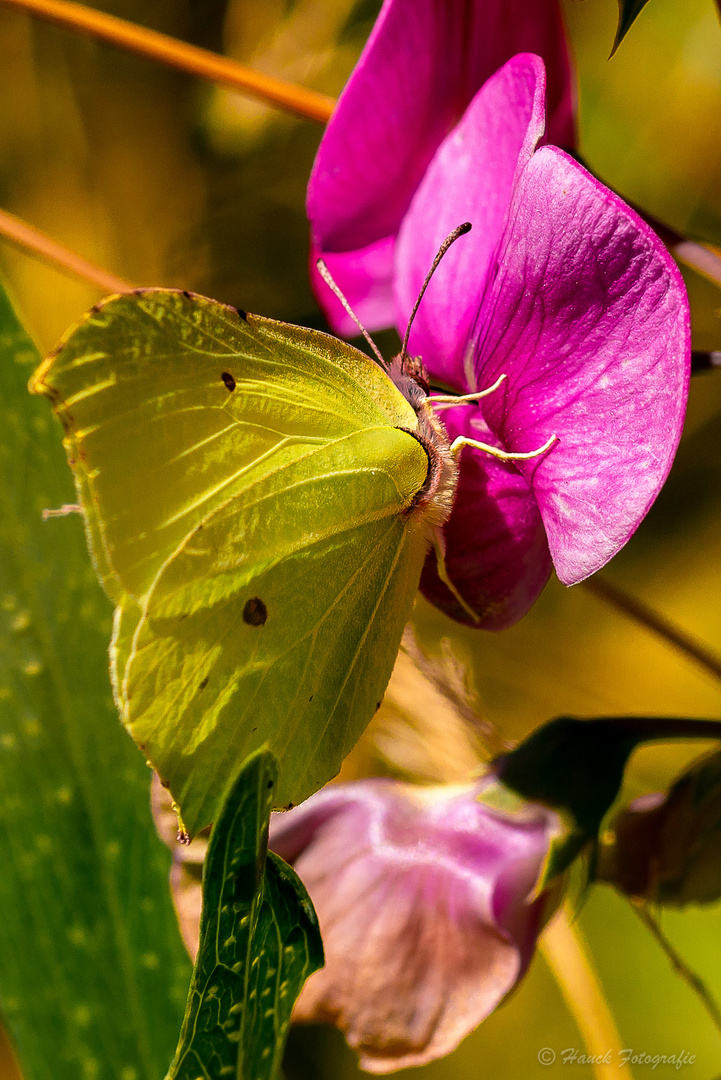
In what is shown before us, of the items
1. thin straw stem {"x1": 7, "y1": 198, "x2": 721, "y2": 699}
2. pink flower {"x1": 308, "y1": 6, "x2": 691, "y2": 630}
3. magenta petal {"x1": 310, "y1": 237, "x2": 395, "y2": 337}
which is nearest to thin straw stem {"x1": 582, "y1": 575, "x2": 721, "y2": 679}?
thin straw stem {"x1": 7, "y1": 198, "x2": 721, "y2": 699}

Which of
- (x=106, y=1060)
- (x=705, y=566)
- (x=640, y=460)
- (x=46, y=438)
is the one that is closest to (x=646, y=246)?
(x=640, y=460)

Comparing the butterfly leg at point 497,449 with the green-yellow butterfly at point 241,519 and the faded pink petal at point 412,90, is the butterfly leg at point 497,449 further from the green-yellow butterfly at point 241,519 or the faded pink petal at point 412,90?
the faded pink petal at point 412,90

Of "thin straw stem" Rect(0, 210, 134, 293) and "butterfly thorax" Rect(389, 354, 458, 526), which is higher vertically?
"thin straw stem" Rect(0, 210, 134, 293)

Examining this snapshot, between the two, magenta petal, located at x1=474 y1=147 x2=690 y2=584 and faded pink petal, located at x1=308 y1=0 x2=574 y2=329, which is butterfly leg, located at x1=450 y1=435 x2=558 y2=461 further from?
faded pink petal, located at x1=308 y1=0 x2=574 y2=329

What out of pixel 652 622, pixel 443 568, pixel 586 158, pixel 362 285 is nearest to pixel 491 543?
pixel 443 568

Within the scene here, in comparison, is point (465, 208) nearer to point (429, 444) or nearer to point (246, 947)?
point (429, 444)

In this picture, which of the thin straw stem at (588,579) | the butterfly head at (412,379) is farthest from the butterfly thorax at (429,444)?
the thin straw stem at (588,579)

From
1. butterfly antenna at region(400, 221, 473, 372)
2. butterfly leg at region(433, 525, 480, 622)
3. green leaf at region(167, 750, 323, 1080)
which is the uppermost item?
butterfly antenna at region(400, 221, 473, 372)
